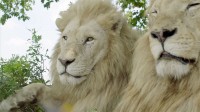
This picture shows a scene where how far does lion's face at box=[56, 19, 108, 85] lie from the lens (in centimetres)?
454

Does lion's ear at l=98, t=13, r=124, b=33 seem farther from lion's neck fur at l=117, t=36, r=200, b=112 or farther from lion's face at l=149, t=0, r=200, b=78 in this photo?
lion's face at l=149, t=0, r=200, b=78

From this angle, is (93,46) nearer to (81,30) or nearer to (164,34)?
(81,30)

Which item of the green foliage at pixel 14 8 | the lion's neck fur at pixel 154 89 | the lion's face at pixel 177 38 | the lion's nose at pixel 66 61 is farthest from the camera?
the green foliage at pixel 14 8

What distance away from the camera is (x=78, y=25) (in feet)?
15.7

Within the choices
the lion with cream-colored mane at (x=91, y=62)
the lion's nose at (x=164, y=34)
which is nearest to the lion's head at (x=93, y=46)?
the lion with cream-colored mane at (x=91, y=62)

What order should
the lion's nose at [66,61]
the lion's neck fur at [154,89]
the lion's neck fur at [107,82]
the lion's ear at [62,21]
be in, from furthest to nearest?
the lion's ear at [62,21] → the lion's neck fur at [107,82] → the lion's nose at [66,61] → the lion's neck fur at [154,89]

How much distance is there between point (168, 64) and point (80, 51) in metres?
1.05

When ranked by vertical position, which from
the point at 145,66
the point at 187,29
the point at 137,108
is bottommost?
the point at 137,108

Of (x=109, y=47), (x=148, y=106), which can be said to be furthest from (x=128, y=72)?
(x=148, y=106)

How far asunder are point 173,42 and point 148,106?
0.66 metres

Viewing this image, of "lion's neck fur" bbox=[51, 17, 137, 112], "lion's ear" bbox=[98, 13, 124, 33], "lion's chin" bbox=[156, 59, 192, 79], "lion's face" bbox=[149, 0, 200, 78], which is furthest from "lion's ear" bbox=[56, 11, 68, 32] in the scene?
"lion's chin" bbox=[156, 59, 192, 79]

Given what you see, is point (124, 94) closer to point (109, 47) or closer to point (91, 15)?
point (109, 47)

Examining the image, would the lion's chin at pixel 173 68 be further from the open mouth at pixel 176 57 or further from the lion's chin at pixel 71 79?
the lion's chin at pixel 71 79

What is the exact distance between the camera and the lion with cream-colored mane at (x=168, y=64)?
381 cm
